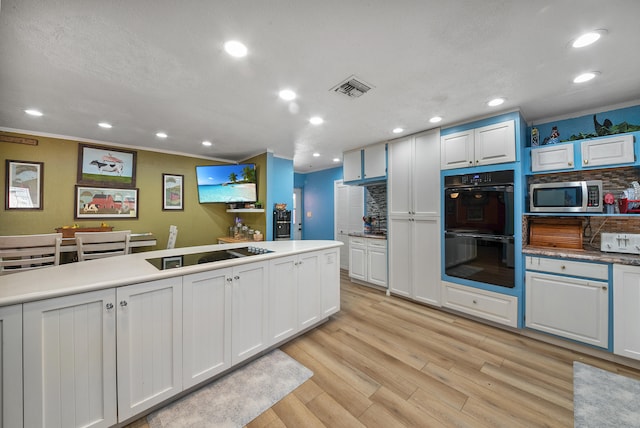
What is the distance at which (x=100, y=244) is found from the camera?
2.57 m

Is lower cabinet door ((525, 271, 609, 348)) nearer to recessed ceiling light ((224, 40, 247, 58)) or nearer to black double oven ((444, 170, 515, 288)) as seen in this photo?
black double oven ((444, 170, 515, 288))

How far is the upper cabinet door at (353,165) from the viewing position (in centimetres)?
403

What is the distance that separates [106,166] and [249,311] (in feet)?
12.0

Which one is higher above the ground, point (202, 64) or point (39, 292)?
point (202, 64)

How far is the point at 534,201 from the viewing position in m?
2.60

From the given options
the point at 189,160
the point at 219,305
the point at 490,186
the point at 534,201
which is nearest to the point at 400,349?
the point at 219,305

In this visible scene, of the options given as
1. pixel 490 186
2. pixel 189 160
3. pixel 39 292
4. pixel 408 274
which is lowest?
pixel 408 274

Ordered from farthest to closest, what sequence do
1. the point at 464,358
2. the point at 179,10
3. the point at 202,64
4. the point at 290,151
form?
the point at 290,151
the point at 464,358
the point at 202,64
the point at 179,10

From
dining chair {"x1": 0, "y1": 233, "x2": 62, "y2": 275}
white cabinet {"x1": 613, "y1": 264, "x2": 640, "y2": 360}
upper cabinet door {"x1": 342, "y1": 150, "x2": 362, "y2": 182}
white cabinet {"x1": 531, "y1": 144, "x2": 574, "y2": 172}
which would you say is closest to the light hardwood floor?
white cabinet {"x1": 613, "y1": 264, "x2": 640, "y2": 360}

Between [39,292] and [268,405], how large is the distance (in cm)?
145

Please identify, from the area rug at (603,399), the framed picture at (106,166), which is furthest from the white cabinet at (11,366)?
the framed picture at (106,166)

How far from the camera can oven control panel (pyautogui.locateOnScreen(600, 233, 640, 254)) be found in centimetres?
217

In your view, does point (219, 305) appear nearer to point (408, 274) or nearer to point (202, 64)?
point (202, 64)

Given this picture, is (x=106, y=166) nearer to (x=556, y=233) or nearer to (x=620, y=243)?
(x=556, y=233)
